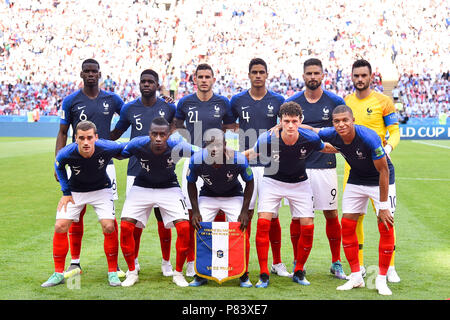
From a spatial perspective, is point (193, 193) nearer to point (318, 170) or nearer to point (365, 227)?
point (318, 170)

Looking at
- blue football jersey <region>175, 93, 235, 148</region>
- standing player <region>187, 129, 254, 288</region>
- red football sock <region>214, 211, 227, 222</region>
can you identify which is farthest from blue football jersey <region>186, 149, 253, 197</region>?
blue football jersey <region>175, 93, 235, 148</region>

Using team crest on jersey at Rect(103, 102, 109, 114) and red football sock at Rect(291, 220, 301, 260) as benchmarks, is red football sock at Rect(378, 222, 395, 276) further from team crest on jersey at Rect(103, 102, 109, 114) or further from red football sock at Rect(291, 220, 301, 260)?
team crest on jersey at Rect(103, 102, 109, 114)

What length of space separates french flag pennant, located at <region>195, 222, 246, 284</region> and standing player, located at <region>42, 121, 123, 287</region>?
84 centimetres

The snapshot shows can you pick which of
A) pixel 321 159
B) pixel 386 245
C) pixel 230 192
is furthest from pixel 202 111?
pixel 386 245

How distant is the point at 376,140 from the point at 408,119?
85.8 feet

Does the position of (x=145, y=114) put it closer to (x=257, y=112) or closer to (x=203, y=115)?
(x=203, y=115)

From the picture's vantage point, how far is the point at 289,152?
577 cm

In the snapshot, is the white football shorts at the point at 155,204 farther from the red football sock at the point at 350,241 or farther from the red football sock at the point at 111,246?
the red football sock at the point at 350,241

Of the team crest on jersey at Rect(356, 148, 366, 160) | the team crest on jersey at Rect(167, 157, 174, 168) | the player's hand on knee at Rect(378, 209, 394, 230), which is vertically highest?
the team crest on jersey at Rect(356, 148, 366, 160)

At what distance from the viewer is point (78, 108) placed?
6445mm

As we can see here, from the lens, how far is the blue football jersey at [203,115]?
643 centimetres

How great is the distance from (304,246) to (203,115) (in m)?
1.83

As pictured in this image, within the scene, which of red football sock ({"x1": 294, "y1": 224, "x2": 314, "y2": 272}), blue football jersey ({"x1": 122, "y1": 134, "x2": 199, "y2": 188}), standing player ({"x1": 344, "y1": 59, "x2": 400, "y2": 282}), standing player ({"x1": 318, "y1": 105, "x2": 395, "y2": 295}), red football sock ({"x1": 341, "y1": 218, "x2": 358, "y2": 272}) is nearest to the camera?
standing player ({"x1": 318, "y1": 105, "x2": 395, "y2": 295})

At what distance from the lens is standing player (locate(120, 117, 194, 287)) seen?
225 inches
